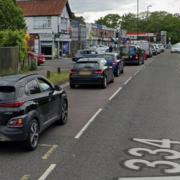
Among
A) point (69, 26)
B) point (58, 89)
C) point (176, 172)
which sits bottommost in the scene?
point (176, 172)


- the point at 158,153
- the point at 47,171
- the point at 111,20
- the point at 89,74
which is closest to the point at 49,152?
the point at 47,171

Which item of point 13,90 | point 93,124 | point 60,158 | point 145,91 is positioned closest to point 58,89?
point 93,124

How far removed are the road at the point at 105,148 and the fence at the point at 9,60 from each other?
13700 mm

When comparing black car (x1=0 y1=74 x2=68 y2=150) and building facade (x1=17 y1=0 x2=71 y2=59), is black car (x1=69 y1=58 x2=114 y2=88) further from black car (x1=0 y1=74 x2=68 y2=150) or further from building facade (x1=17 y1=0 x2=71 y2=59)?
building facade (x1=17 y1=0 x2=71 y2=59)

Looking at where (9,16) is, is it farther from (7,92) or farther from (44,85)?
(7,92)

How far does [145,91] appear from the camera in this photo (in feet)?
64.0

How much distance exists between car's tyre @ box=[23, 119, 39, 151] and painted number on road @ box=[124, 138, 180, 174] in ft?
6.12

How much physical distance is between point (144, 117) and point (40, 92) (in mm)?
3905

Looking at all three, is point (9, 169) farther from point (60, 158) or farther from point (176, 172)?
point (176, 172)

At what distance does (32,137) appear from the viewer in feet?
28.9

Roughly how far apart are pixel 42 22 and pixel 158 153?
55.7 meters

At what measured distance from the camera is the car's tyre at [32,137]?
8.62 metres

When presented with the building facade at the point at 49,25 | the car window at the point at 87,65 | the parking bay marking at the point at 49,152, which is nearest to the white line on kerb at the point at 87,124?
the parking bay marking at the point at 49,152

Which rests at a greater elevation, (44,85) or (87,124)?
(44,85)
